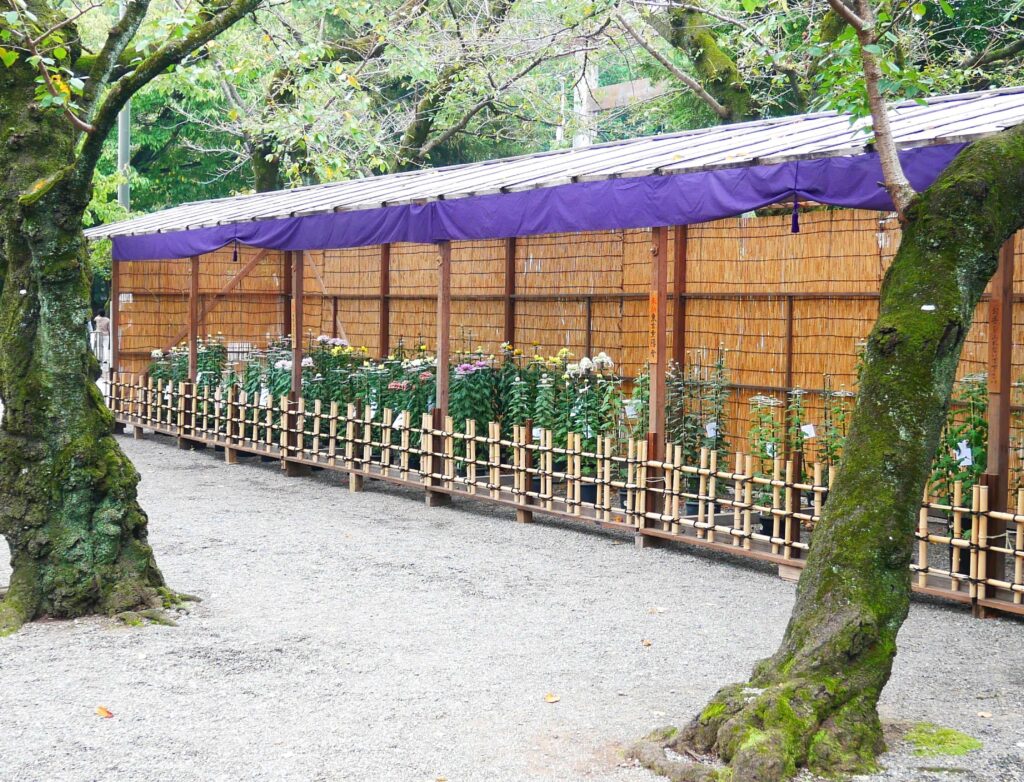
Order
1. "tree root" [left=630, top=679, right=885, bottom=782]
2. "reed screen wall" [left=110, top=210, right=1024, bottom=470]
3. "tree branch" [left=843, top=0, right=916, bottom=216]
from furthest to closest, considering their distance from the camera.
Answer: "reed screen wall" [left=110, top=210, right=1024, bottom=470] < "tree branch" [left=843, top=0, right=916, bottom=216] < "tree root" [left=630, top=679, right=885, bottom=782]

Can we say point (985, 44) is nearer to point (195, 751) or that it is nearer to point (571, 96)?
point (571, 96)

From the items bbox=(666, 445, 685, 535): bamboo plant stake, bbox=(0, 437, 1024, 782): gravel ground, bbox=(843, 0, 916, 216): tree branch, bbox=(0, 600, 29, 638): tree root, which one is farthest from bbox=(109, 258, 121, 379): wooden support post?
bbox=(843, 0, 916, 216): tree branch

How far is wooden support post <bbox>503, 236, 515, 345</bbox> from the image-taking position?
1381 cm

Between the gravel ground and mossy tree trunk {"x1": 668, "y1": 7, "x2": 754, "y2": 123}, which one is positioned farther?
mossy tree trunk {"x1": 668, "y1": 7, "x2": 754, "y2": 123}

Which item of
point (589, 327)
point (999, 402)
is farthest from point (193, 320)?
point (999, 402)

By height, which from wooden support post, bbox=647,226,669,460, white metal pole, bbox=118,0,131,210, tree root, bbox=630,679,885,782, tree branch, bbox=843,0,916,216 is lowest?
tree root, bbox=630,679,885,782

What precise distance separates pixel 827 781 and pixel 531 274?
32.1 ft

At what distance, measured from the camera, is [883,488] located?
15.9 ft

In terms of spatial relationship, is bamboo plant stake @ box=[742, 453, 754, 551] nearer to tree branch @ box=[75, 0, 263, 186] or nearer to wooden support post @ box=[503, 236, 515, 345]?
tree branch @ box=[75, 0, 263, 186]

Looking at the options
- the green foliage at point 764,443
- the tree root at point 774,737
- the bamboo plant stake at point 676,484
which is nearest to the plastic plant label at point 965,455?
the green foliage at point 764,443

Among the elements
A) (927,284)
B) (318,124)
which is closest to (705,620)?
(927,284)

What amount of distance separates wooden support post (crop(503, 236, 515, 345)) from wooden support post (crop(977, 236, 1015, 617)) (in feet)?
23.6

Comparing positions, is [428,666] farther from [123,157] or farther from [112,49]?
[123,157]

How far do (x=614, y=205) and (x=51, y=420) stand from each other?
4123mm
